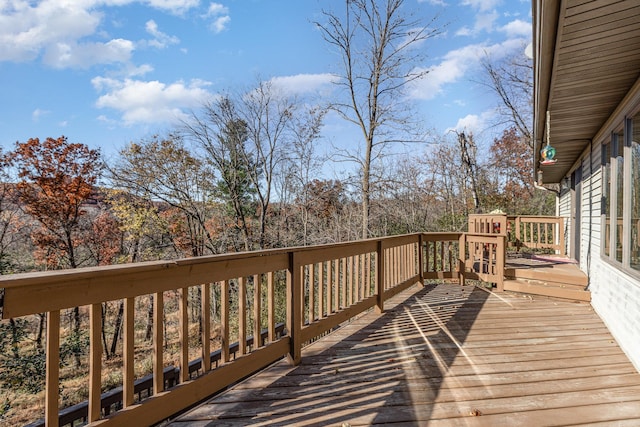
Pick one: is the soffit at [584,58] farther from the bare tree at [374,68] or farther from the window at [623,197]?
the bare tree at [374,68]

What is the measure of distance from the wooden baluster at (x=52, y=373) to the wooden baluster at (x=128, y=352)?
318mm

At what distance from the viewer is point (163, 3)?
38.6 feet

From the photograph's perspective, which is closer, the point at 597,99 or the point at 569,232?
the point at 597,99

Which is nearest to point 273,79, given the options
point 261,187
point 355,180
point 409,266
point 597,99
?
point 261,187

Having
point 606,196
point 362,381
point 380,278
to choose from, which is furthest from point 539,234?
point 362,381

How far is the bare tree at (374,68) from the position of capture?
37.0 feet

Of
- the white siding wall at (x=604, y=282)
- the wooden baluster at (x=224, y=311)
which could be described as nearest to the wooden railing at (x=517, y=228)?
the white siding wall at (x=604, y=282)

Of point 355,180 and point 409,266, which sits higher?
point 355,180

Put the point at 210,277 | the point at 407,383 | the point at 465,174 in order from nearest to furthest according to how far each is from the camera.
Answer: the point at 210,277
the point at 407,383
the point at 465,174

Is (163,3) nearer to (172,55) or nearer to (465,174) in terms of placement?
(172,55)

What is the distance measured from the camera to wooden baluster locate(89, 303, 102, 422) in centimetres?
161

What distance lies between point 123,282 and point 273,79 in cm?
1325

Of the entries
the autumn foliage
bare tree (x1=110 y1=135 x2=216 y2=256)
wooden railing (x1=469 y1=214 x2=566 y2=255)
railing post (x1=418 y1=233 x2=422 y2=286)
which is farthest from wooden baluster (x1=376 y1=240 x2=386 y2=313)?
the autumn foliage

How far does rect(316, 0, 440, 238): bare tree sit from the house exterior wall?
6.07 m
